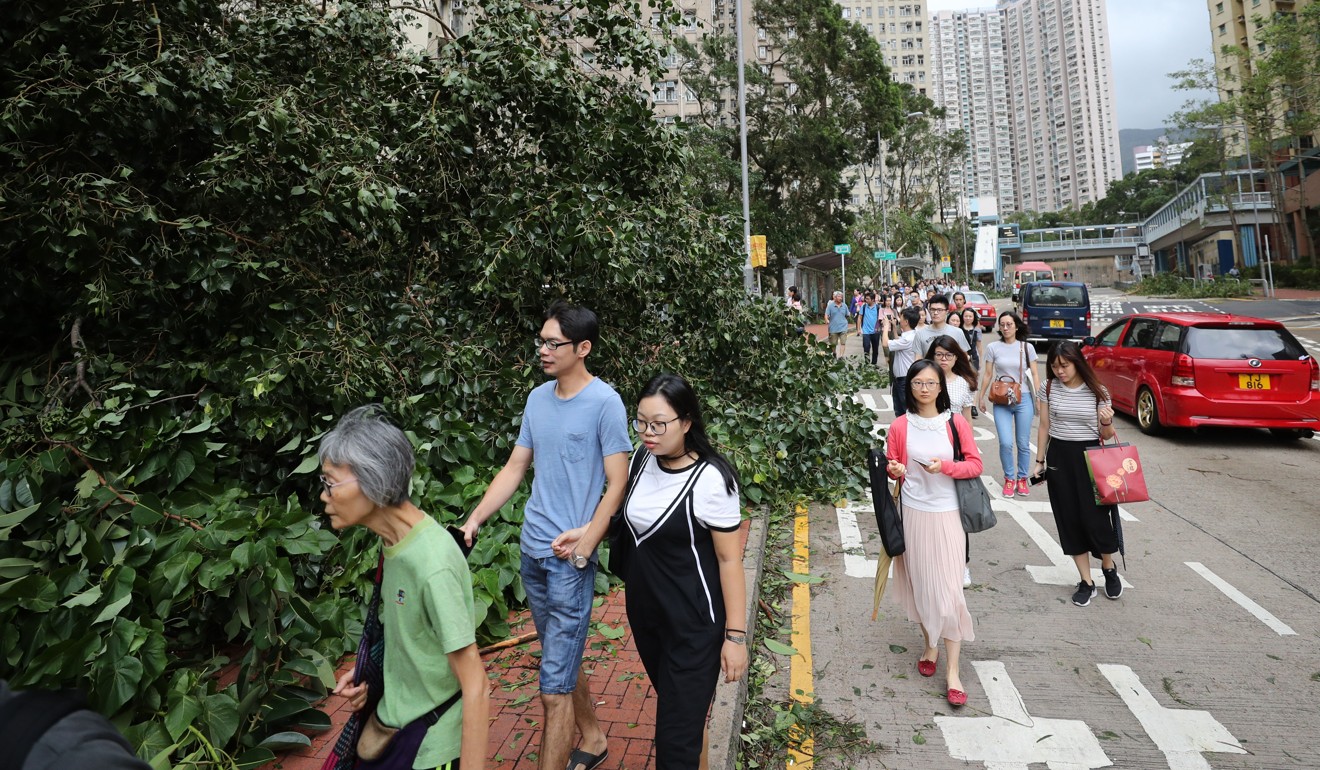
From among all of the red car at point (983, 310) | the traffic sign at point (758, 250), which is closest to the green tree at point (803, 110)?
the red car at point (983, 310)

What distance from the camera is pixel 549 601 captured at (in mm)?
2979

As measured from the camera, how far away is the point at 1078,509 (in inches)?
208

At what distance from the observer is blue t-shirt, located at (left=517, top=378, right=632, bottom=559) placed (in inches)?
117

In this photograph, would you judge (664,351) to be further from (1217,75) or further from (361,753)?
(1217,75)

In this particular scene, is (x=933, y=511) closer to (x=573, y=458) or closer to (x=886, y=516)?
(x=886, y=516)

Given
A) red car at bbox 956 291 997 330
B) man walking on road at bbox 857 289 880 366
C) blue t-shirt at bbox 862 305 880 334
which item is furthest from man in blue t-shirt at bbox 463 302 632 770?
red car at bbox 956 291 997 330

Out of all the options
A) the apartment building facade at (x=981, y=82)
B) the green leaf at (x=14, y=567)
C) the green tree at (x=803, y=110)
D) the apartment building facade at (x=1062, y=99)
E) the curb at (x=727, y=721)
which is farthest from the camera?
the apartment building facade at (x=981, y=82)

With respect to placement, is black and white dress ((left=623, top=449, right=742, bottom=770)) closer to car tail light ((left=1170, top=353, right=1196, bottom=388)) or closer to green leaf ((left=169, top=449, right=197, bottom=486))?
green leaf ((left=169, top=449, right=197, bottom=486))

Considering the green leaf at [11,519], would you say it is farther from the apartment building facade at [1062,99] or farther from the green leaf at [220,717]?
the apartment building facade at [1062,99]

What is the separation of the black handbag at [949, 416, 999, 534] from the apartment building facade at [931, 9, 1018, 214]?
18891 cm

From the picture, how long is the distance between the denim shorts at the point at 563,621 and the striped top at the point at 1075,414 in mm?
3987

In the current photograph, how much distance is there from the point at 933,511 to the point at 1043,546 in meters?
2.90

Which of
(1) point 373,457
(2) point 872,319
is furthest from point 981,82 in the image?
(1) point 373,457

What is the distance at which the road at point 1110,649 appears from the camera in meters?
3.64
